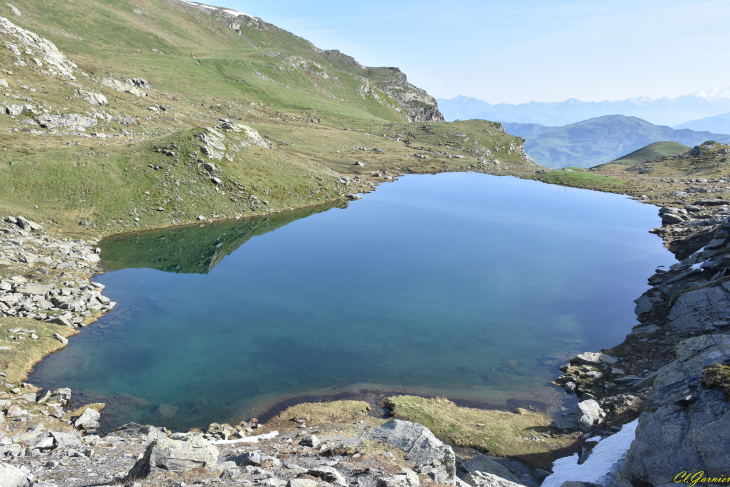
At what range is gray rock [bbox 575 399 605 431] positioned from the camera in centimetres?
2545

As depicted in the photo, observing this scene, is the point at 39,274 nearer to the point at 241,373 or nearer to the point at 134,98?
the point at 241,373

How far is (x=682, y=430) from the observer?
15.6 metres

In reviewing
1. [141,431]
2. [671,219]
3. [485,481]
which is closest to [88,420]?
[141,431]

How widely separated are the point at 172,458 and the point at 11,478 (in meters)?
5.00

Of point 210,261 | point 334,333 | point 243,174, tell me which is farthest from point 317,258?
point 243,174

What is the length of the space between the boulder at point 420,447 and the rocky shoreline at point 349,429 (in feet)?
0.17

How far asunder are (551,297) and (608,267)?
1790 cm

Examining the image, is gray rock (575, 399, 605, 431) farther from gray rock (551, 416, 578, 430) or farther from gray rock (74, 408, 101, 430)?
gray rock (74, 408, 101, 430)

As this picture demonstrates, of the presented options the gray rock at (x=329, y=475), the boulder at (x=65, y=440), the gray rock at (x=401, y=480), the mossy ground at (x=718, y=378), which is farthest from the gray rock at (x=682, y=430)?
the boulder at (x=65, y=440)

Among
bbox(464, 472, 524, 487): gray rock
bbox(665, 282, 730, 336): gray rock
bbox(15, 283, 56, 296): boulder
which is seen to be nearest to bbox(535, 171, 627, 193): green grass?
bbox(665, 282, 730, 336): gray rock

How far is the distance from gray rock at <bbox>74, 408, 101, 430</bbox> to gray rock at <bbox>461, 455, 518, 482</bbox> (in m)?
21.9

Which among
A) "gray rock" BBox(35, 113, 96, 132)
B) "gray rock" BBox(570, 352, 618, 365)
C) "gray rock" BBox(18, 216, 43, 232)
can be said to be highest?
"gray rock" BBox(35, 113, 96, 132)

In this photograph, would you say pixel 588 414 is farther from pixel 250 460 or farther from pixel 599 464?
pixel 250 460

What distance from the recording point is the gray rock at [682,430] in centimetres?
1438
